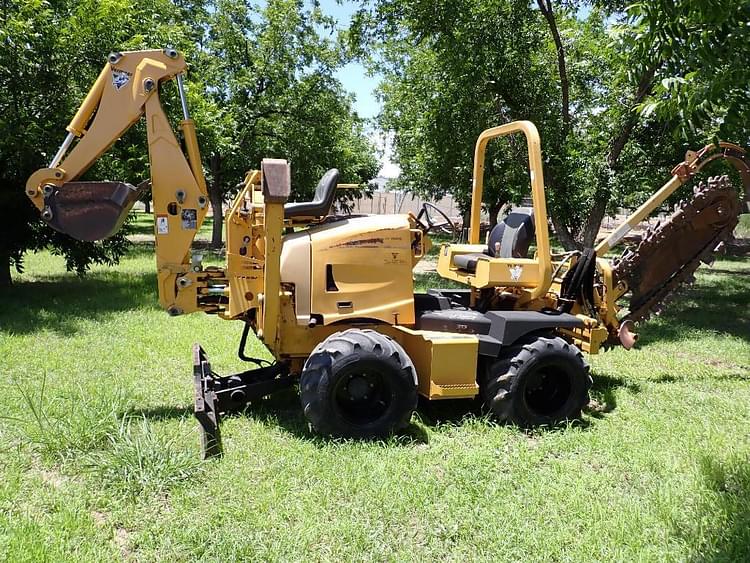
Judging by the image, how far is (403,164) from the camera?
22.6 meters

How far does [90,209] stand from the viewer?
4.84 meters

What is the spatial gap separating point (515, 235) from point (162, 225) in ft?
10.1

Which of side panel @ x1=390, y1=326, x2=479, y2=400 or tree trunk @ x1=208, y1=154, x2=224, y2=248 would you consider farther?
tree trunk @ x1=208, y1=154, x2=224, y2=248

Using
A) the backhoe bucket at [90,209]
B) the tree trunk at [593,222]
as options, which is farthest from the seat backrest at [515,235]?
the tree trunk at [593,222]

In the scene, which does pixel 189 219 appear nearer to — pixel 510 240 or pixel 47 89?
pixel 510 240

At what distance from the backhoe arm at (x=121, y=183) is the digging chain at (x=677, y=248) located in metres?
4.57

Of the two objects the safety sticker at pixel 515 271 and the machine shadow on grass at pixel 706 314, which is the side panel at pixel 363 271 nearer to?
the safety sticker at pixel 515 271

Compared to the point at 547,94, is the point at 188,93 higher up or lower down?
higher up

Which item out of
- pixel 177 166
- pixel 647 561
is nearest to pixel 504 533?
pixel 647 561

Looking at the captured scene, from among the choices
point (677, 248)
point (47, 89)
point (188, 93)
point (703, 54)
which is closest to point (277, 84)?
point (188, 93)

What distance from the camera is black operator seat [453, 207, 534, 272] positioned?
5.83m

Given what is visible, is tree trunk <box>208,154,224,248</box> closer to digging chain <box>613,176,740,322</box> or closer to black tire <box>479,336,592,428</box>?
digging chain <box>613,176,740,322</box>

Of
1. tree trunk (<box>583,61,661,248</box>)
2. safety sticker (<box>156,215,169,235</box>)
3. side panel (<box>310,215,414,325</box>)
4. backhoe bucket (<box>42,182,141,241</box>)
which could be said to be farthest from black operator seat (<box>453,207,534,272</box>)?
tree trunk (<box>583,61,661,248</box>)

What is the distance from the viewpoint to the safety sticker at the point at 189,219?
4.96 m
